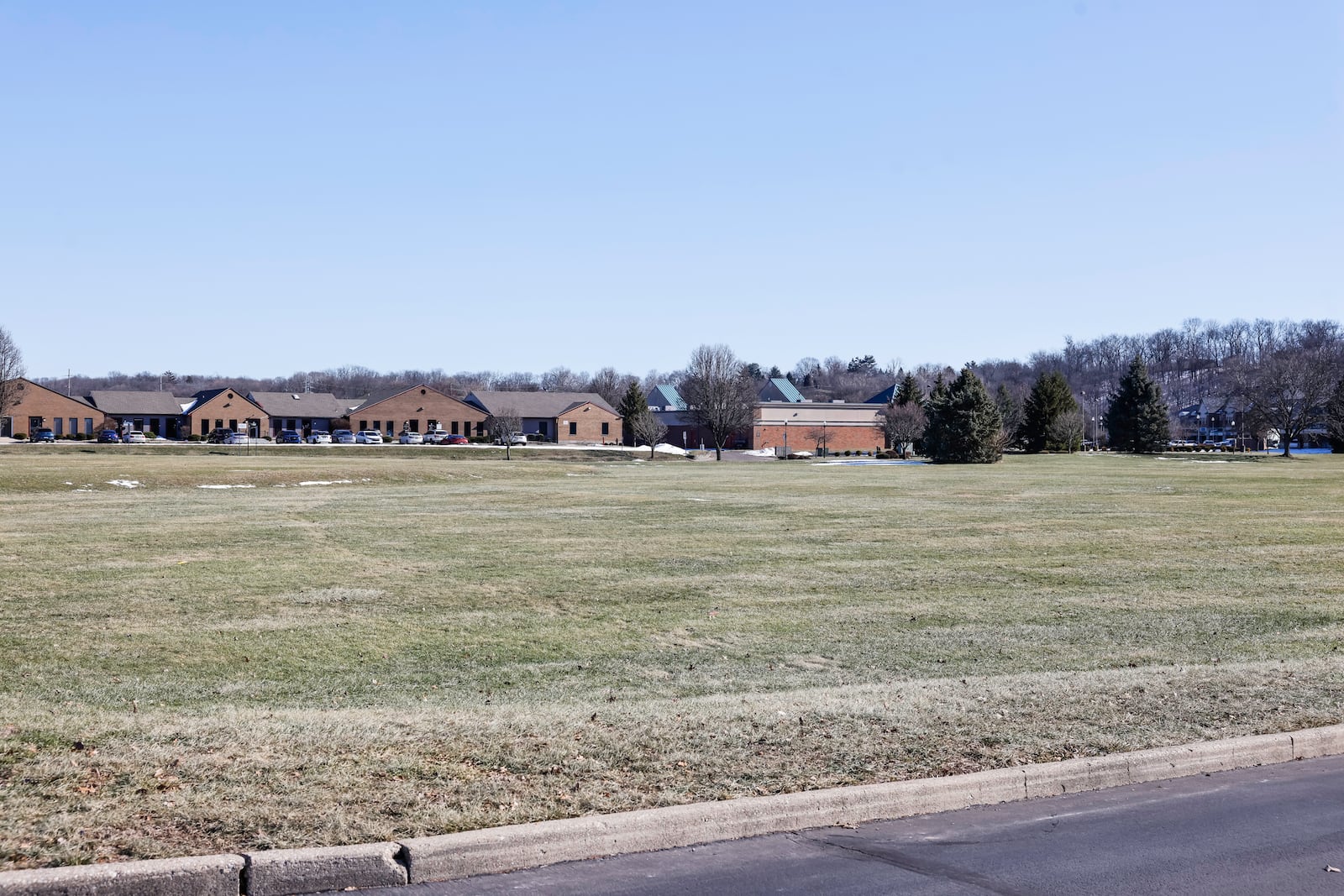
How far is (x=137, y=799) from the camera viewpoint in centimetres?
633

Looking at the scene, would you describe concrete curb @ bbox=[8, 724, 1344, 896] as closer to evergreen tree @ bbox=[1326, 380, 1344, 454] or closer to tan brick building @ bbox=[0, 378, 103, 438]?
evergreen tree @ bbox=[1326, 380, 1344, 454]

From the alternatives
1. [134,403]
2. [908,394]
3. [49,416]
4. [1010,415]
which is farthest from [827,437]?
[49,416]

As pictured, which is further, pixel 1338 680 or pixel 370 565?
pixel 370 565

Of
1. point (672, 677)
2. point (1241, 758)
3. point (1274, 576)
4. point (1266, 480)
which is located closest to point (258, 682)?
point (672, 677)

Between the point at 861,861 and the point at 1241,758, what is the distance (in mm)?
3519

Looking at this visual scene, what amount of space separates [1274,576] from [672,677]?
12562 millimetres

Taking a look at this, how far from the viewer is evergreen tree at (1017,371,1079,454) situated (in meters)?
102

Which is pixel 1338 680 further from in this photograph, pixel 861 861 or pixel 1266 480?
pixel 1266 480

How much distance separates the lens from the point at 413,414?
121000mm

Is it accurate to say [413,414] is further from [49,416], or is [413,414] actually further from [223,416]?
[49,416]

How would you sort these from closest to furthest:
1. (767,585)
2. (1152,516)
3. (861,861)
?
(861,861) < (767,585) < (1152,516)

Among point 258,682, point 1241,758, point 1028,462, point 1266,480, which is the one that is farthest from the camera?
point 1028,462

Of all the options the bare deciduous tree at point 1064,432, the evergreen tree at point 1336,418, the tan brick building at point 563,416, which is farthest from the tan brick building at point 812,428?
the evergreen tree at point 1336,418

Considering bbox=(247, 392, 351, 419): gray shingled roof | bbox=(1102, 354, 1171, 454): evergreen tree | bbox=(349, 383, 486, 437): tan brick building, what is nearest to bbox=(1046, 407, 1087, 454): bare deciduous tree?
bbox=(1102, 354, 1171, 454): evergreen tree
